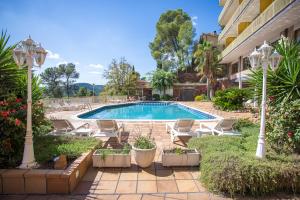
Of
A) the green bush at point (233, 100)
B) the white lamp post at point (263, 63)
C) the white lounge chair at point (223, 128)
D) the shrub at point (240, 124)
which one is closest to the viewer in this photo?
the white lamp post at point (263, 63)

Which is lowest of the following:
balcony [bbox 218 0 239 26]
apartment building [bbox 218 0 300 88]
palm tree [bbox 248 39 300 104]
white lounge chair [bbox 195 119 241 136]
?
white lounge chair [bbox 195 119 241 136]

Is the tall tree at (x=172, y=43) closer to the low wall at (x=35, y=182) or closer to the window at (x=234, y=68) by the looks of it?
the window at (x=234, y=68)

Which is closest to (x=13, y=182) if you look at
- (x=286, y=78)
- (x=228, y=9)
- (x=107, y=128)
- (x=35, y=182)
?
(x=35, y=182)

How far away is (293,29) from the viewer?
452 inches

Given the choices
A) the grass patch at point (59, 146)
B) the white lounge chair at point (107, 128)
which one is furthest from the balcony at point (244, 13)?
the grass patch at point (59, 146)

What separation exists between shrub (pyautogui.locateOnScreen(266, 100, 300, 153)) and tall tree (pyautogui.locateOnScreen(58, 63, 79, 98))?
5247 cm

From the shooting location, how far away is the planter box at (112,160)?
4.43 meters

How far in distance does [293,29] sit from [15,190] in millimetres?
14677

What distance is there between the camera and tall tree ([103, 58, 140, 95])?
2972 centimetres

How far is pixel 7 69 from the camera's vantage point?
4.94m

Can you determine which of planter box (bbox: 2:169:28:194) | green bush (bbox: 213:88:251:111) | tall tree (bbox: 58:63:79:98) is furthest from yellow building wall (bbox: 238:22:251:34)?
tall tree (bbox: 58:63:79:98)

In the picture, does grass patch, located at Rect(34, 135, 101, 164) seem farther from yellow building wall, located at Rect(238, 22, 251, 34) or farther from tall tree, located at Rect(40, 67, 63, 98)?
tall tree, located at Rect(40, 67, 63, 98)

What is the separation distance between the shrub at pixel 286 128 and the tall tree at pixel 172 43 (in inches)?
1340

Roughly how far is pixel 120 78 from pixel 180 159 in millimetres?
26555
